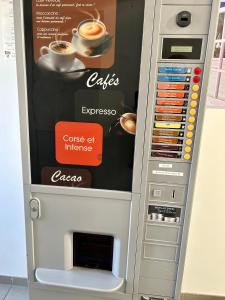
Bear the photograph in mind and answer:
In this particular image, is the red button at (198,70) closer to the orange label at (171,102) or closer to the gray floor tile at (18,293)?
the orange label at (171,102)

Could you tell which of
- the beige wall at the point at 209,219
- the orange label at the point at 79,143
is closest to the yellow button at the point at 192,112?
the orange label at the point at 79,143

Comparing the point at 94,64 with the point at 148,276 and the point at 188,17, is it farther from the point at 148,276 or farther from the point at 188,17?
the point at 148,276

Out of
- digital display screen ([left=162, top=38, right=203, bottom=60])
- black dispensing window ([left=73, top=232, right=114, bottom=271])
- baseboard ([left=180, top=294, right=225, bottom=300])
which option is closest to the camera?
digital display screen ([left=162, top=38, right=203, bottom=60])

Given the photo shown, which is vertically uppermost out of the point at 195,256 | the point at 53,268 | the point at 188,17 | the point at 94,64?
the point at 188,17

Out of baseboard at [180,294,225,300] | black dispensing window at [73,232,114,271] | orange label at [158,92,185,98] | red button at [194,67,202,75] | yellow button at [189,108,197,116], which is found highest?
red button at [194,67,202,75]

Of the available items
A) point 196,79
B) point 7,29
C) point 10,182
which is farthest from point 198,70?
point 10,182

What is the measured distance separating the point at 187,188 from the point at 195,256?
85 cm

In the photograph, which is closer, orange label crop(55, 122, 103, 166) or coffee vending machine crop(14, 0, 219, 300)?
coffee vending machine crop(14, 0, 219, 300)

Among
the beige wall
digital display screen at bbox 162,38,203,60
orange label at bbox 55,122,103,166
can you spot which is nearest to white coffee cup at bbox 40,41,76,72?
orange label at bbox 55,122,103,166

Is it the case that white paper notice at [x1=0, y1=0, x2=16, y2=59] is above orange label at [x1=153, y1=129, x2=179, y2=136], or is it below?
above

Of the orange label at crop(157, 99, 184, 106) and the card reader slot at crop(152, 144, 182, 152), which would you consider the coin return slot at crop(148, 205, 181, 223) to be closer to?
the card reader slot at crop(152, 144, 182, 152)

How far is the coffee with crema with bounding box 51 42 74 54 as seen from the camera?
40.6 inches

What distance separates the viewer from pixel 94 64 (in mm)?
1035

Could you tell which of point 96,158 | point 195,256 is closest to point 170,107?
point 96,158
